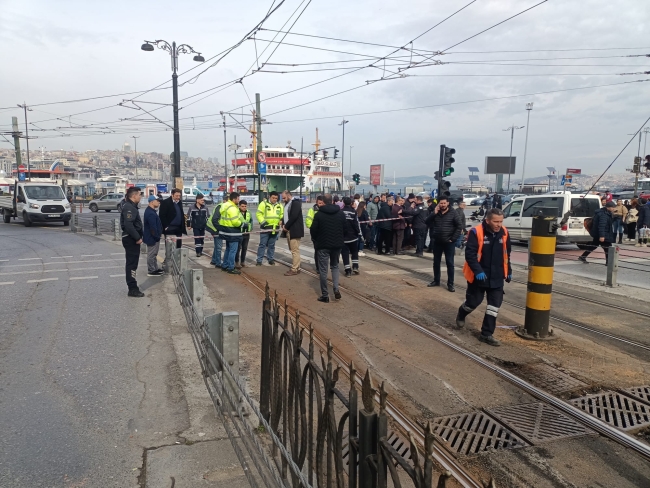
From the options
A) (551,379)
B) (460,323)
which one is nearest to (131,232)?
(460,323)

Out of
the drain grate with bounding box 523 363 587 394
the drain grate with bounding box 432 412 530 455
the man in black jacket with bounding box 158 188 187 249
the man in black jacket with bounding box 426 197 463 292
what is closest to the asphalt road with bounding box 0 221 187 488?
the drain grate with bounding box 432 412 530 455

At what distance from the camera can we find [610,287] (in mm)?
9383

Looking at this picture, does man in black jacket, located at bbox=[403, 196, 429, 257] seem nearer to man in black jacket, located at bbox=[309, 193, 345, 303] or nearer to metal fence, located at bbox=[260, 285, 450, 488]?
man in black jacket, located at bbox=[309, 193, 345, 303]

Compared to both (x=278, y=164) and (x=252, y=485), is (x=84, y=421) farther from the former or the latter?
(x=278, y=164)

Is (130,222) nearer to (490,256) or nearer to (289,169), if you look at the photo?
(490,256)

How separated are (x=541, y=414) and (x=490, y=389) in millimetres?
568

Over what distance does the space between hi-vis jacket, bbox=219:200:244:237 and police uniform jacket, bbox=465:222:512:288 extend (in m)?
5.70

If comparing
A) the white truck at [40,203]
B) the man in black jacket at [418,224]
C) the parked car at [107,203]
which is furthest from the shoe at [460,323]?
the parked car at [107,203]

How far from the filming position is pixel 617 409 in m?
4.20

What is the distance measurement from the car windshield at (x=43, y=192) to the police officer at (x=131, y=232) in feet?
61.5

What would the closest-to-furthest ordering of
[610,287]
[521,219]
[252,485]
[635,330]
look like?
[252,485]
[635,330]
[610,287]
[521,219]

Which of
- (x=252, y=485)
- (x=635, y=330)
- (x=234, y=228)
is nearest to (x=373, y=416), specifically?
(x=252, y=485)

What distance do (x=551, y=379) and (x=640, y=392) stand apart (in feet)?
2.47

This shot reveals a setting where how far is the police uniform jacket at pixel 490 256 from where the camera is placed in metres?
5.98
